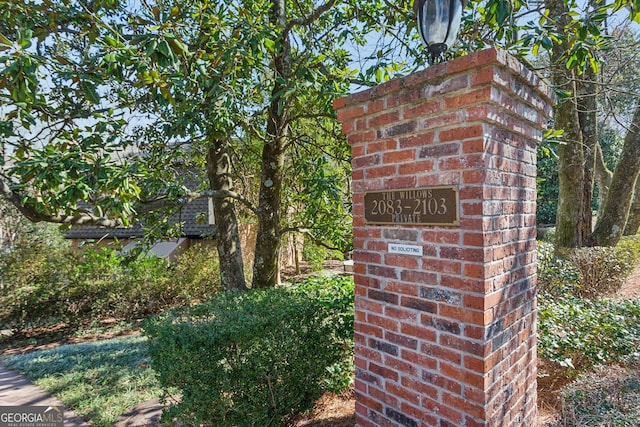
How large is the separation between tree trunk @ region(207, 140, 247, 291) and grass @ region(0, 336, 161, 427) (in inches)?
71.2

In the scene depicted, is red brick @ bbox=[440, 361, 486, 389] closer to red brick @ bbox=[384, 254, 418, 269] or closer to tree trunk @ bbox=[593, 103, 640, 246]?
red brick @ bbox=[384, 254, 418, 269]

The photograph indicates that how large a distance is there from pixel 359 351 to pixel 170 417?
5.04ft

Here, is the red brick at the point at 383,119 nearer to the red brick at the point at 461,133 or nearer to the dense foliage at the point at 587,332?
the red brick at the point at 461,133

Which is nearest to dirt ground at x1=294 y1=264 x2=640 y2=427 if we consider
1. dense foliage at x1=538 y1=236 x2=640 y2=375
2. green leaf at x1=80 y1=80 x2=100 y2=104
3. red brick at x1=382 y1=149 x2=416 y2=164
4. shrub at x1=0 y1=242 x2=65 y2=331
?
dense foliage at x1=538 y1=236 x2=640 y2=375

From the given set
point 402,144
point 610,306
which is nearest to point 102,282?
point 402,144

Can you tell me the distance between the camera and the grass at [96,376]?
3.69 m

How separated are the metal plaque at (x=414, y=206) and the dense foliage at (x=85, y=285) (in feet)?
21.1

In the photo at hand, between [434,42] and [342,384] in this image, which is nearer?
[434,42]

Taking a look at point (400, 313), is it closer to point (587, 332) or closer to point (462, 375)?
point (462, 375)

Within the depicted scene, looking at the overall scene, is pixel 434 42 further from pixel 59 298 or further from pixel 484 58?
pixel 59 298

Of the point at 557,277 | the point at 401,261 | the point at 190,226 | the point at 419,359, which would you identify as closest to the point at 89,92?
the point at 401,261

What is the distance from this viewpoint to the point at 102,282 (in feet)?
25.6

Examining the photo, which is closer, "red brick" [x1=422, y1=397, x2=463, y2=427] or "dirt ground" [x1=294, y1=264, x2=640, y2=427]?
"red brick" [x1=422, y1=397, x2=463, y2=427]

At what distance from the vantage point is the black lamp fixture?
2057mm
